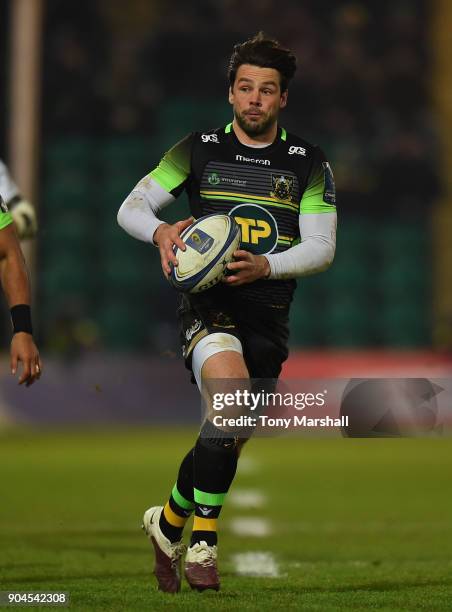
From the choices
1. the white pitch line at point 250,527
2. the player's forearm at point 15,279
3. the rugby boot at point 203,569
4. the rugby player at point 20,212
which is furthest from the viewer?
the white pitch line at point 250,527

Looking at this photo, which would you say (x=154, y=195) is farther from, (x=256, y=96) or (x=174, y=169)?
(x=256, y=96)

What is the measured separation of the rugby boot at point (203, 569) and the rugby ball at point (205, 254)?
89 centimetres

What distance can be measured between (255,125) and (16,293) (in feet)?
3.83

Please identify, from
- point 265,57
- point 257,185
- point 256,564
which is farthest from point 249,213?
point 256,564

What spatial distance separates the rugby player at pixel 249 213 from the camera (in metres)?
5.14

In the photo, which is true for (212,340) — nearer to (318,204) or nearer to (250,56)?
(318,204)

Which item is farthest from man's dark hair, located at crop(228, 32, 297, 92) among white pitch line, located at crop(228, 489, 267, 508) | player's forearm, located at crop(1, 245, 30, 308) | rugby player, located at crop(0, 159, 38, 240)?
white pitch line, located at crop(228, 489, 267, 508)

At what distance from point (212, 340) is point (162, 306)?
49.9 feet

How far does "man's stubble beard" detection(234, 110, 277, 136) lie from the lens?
5242mm

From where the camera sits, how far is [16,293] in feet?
15.2

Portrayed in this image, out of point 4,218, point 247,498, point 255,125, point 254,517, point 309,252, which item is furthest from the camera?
point 247,498

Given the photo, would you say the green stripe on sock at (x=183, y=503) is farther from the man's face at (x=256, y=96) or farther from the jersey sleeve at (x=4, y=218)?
the man's face at (x=256, y=96)

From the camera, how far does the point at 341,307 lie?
70.4 ft

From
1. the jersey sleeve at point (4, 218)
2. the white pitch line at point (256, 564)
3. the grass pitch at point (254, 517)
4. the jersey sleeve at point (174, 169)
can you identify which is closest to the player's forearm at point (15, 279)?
the jersey sleeve at point (4, 218)
